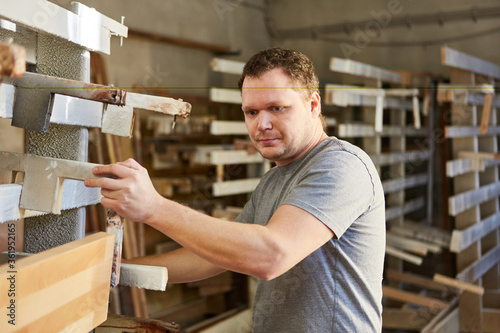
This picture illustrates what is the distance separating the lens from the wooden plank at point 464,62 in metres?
3.18

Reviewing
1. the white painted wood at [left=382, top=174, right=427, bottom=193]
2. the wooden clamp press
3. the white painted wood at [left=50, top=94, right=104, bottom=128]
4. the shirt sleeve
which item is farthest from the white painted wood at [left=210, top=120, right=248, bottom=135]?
the wooden clamp press

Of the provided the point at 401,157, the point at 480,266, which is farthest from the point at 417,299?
the point at 401,157

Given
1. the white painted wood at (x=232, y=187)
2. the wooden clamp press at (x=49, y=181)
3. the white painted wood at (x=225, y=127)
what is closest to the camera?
the wooden clamp press at (x=49, y=181)

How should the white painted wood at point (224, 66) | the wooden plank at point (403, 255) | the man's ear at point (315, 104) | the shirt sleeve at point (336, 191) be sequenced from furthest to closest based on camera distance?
1. the wooden plank at point (403, 255)
2. the white painted wood at point (224, 66)
3. the man's ear at point (315, 104)
4. the shirt sleeve at point (336, 191)

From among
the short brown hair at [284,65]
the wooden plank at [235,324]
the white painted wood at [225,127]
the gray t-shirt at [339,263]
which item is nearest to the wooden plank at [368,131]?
the white painted wood at [225,127]

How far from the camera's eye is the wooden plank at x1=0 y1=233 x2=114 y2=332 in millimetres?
792

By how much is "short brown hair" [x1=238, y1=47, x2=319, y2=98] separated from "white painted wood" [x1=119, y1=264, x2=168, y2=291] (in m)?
0.69

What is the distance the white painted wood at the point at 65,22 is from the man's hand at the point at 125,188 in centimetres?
31

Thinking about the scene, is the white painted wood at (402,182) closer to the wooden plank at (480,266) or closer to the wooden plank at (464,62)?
the wooden plank at (480,266)

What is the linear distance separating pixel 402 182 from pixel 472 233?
0.85 metres

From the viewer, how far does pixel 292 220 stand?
1.19 m

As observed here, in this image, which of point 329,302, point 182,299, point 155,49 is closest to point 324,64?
point 155,49

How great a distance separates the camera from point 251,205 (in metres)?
1.77

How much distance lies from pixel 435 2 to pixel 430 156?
146 centimetres
